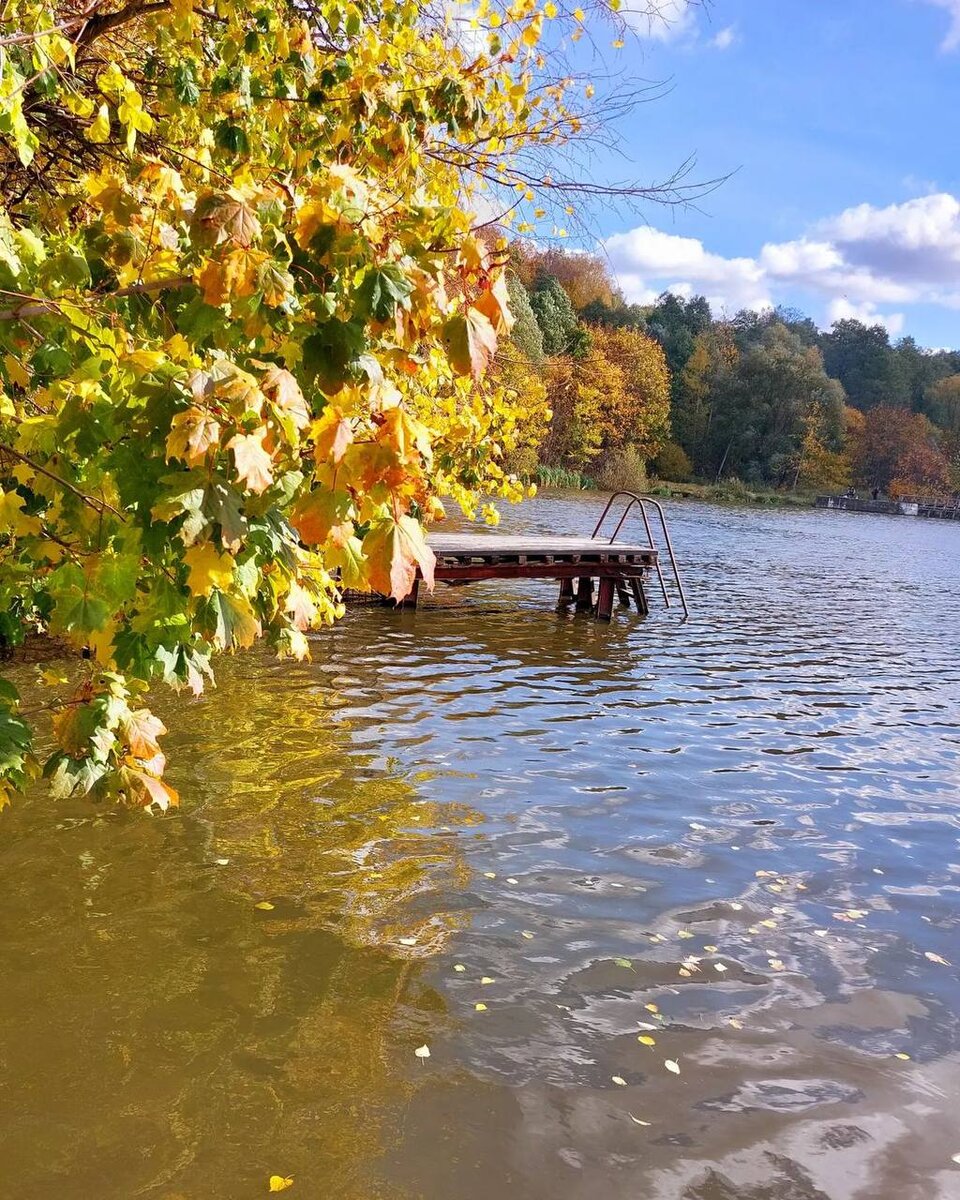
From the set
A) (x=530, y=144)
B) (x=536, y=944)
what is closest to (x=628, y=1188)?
(x=536, y=944)

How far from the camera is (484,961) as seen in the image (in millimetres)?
4309

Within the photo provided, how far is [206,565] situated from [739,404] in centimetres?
8583

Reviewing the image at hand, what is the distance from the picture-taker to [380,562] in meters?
2.04

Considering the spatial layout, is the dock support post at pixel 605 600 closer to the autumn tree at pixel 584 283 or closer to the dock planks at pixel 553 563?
the dock planks at pixel 553 563

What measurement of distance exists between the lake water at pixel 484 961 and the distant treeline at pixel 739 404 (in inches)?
2175

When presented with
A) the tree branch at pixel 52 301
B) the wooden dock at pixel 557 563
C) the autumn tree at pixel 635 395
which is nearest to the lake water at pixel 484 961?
the tree branch at pixel 52 301

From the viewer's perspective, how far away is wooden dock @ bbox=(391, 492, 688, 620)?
12.8 meters

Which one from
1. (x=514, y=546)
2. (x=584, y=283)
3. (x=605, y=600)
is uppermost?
(x=584, y=283)

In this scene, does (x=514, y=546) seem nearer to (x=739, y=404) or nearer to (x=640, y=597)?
(x=640, y=597)

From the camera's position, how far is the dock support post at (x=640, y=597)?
14.8 metres

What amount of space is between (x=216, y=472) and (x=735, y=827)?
5.04 metres

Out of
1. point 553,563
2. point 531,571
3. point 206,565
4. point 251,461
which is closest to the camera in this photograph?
point 251,461

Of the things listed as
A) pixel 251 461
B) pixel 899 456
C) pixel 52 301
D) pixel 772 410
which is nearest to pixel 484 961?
pixel 251 461

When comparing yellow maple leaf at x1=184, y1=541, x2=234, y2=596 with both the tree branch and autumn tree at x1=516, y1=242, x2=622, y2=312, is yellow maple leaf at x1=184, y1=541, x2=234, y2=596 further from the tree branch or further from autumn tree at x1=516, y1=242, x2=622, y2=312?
autumn tree at x1=516, y1=242, x2=622, y2=312
